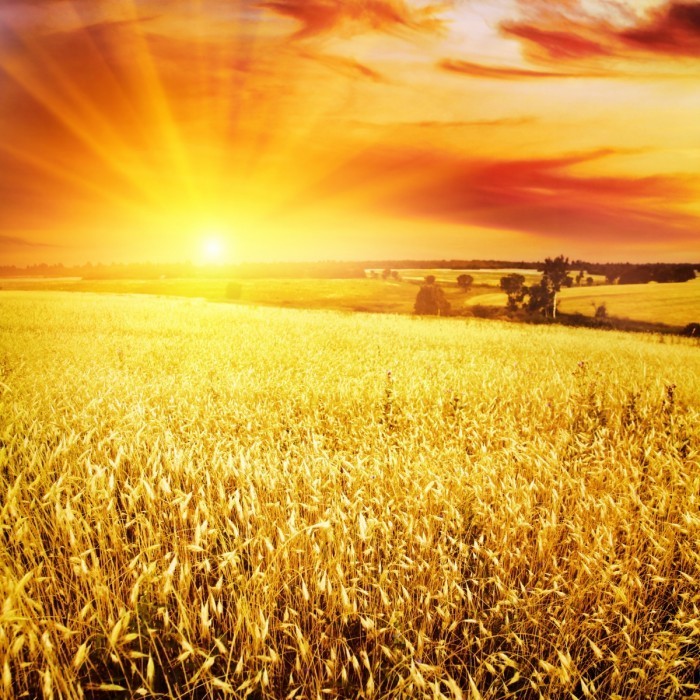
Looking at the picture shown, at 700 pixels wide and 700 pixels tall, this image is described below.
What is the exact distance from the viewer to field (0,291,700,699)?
6.22 feet

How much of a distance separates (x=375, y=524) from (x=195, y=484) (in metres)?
1.56

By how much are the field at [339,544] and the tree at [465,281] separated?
77.4 meters

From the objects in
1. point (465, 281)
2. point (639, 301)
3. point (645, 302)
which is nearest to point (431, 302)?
point (465, 281)

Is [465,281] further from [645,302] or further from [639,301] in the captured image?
[645,302]

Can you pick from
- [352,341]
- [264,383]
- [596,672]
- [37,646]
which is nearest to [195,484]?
[37,646]

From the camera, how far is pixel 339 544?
8.43 feet

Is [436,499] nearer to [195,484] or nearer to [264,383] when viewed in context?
[195,484]

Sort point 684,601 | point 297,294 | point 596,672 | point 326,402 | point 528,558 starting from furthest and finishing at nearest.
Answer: point 297,294, point 326,402, point 528,558, point 684,601, point 596,672

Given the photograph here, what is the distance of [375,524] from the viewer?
107 inches

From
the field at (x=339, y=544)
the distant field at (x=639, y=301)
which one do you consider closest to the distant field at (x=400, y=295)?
the distant field at (x=639, y=301)

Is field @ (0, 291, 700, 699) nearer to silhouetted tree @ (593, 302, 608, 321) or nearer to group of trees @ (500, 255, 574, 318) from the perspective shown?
silhouetted tree @ (593, 302, 608, 321)

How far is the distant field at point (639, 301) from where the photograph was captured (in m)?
46.2

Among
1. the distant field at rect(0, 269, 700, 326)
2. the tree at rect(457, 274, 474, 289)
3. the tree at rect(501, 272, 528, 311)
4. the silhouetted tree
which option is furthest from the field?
the tree at rect(457, 274, 474, 289)

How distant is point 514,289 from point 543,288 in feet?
16.3
